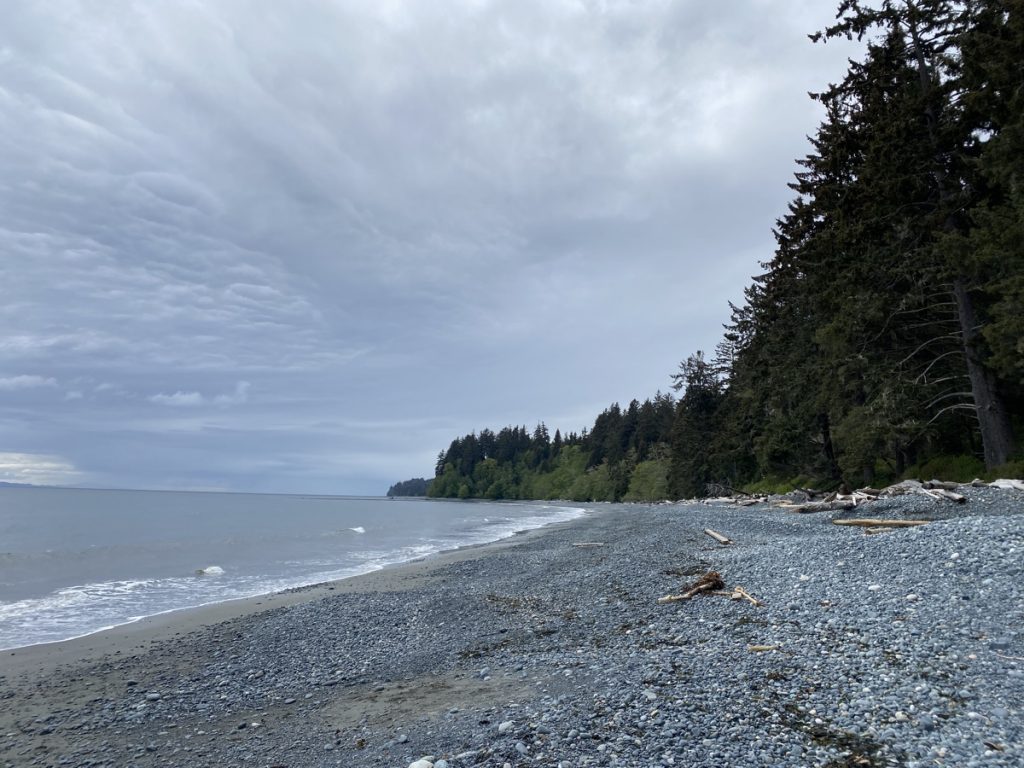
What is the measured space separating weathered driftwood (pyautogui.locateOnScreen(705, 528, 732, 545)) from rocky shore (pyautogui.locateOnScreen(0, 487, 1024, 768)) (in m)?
3.04

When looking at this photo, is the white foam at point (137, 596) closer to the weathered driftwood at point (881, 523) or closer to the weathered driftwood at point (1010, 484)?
the weathered driftwood at point (881, 523)

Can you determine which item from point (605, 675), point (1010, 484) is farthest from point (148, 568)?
point (1010, 484)

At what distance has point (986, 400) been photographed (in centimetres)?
1819

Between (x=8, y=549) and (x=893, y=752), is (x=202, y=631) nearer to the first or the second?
(x=893, y=752)

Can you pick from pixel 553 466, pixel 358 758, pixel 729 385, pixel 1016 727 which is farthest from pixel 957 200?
pixel 553 466

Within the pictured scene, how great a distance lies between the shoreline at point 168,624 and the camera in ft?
34.0

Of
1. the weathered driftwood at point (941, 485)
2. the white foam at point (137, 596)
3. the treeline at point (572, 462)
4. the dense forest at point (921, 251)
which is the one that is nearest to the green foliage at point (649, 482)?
the treeline at point (572, 462)

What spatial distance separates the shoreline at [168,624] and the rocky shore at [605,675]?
10 centimetres

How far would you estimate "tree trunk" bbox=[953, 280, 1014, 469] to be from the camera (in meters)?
17.9

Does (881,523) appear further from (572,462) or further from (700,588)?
(572,462)

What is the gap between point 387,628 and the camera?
10.5 meters

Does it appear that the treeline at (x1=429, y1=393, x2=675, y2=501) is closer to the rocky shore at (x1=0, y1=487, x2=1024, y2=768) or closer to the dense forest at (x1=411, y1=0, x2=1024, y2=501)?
the dense forest at (x1=411, y1=0, x2=1024, y2=501)

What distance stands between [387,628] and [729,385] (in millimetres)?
53618

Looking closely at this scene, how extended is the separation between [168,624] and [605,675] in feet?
38.4
